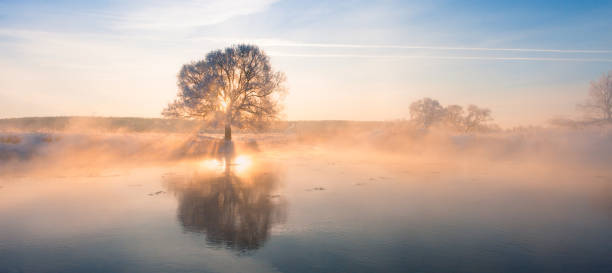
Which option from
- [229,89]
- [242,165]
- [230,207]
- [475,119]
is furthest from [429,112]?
[230,207]

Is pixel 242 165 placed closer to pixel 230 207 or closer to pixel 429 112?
pixel 230 207

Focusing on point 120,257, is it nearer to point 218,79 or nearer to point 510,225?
point 510,225

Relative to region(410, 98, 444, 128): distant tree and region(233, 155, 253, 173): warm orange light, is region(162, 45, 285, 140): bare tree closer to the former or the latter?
region(233, 155, 253, 173): warm orange light

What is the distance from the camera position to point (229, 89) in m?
29.1

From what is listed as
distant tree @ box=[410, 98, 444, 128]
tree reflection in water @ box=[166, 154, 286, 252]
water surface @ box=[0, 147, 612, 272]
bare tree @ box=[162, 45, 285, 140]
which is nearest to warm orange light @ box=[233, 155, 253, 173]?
tree reflection in water @ box=[166, 154, 286, 252]

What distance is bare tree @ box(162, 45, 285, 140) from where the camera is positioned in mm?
28281

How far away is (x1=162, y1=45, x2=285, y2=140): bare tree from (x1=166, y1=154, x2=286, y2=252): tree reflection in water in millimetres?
17247

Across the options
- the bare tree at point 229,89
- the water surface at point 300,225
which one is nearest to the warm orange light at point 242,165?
the water surface at point 300,225

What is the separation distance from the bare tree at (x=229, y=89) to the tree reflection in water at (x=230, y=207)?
1725cm

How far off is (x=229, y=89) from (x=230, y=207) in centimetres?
2293

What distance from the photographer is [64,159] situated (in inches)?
664

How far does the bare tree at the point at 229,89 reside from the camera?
2828 cm

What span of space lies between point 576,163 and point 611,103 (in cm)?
1960

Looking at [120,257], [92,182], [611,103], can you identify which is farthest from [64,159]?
[611,103]
